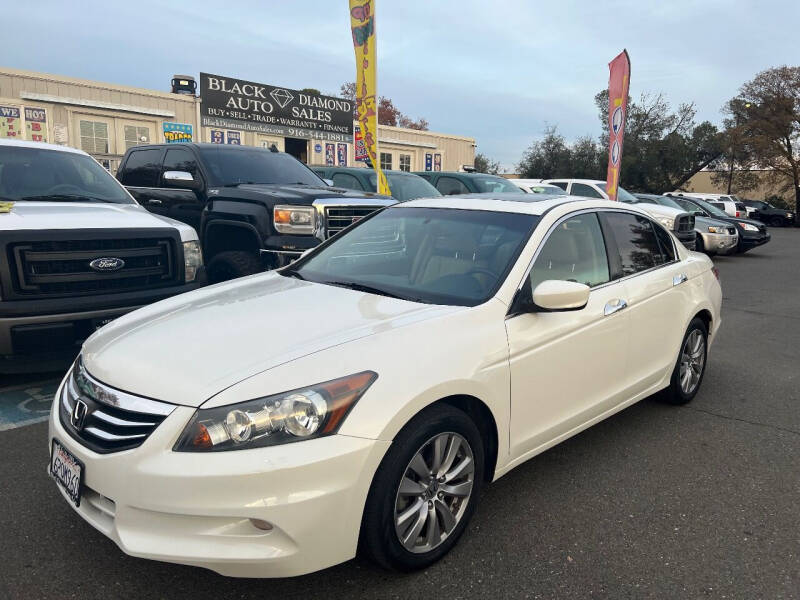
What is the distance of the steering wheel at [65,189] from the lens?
5.52 meters

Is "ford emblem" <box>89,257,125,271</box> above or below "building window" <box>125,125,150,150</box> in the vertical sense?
below

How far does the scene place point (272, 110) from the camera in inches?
808

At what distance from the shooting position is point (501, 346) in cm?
286

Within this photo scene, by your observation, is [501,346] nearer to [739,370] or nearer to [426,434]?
[426,434]

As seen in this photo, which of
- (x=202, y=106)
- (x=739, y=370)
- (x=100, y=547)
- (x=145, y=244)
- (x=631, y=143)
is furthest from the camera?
(x=631, y=143)

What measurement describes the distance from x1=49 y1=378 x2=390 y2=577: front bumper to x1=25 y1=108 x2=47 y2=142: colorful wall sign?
17.7 meters

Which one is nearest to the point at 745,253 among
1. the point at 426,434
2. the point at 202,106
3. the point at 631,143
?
the point at 202,106

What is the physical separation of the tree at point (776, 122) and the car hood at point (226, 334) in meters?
45.3

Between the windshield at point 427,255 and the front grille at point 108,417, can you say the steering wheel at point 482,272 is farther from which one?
the front grille at point 108,417

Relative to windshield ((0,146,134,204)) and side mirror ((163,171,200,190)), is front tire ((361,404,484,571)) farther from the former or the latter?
side mirror ((163,171,200,190))

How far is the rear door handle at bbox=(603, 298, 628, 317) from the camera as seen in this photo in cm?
355

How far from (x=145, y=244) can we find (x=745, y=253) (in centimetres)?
1879

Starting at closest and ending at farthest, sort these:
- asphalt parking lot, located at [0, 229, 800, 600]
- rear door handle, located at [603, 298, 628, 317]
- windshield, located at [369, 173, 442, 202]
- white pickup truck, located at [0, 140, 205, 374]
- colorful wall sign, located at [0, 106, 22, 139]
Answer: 1. asphalt parking lot, located at [0, 229, 800, 600]
2. rear door handle, located at [603, 298, 628, 317]
3. white pickup truck, located at [0, 140, 205, 374]
4. windshield, located at [369, 173, 442, 202]
5. colorful wall sign, located at [0, 106, 22, 139]

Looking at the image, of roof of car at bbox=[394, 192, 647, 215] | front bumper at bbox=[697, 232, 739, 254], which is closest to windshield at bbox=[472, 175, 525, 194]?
front bumper at bbox=[697, 232, 739, 254]
